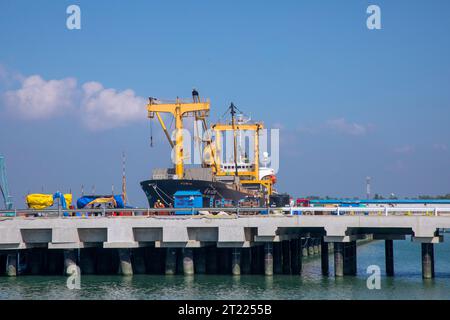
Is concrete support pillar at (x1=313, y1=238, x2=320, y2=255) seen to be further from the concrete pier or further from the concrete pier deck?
the concrete pier deck

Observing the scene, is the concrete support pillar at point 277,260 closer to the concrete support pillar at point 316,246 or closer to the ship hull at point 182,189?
the ship hull at point 182,189

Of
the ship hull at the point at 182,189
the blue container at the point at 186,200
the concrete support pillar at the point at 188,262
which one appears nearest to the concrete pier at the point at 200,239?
the concrete support pillar at the point at 188,262

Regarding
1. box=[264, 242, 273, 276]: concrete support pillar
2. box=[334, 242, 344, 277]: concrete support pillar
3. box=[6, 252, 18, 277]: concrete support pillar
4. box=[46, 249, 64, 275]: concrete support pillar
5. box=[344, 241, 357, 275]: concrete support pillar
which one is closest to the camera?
box=[334, 242, 344, 277]: concrete support pillar

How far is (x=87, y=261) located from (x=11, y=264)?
188 inches

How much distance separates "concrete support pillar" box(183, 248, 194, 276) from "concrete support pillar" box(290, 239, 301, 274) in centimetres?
696

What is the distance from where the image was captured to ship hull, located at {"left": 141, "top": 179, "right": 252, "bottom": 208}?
83938 millimetres

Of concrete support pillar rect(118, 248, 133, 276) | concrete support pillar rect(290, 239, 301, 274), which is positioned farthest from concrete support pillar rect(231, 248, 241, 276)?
concrete support pillar rect(118, 248, 133, 276)

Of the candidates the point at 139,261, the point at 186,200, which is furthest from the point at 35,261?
the point at 186,200

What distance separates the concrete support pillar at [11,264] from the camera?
49.3 meters

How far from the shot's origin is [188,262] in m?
47.9

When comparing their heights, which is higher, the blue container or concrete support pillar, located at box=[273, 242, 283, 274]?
the blue container

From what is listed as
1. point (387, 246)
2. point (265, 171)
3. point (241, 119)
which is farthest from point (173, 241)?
point (265, 171)
